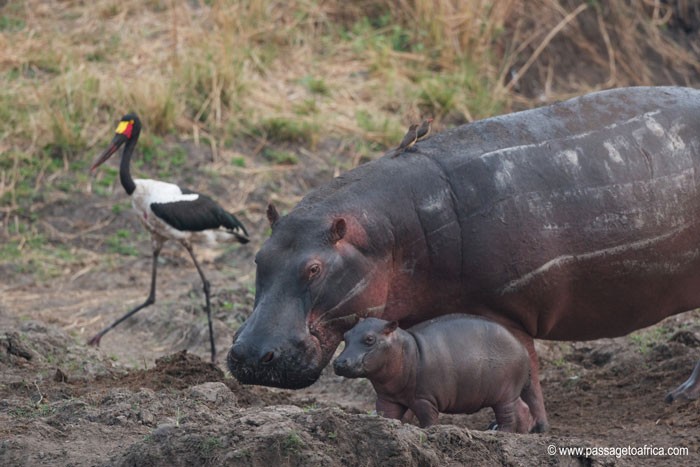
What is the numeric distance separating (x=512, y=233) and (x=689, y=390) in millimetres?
1241

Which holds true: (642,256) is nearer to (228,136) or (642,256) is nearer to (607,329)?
(607,329)

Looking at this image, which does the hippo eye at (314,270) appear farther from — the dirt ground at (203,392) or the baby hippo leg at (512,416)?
the baby hippo leg at (512,416)

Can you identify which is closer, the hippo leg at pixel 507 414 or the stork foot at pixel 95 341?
the hippo leg at pixel 507 414

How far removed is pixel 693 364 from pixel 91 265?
4749 mm

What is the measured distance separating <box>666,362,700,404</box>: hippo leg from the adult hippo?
0.39m

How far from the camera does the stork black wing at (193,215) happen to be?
804cm

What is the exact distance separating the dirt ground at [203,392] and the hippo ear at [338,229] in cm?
68

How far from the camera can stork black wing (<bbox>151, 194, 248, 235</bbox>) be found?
804 centimetres

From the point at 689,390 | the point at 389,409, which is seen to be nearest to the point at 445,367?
the point at 389,409

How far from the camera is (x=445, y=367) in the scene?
485 cm

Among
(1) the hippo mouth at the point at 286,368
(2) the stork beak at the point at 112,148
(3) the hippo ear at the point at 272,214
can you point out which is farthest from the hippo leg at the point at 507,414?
(2) the stork beak at the point at 112,148

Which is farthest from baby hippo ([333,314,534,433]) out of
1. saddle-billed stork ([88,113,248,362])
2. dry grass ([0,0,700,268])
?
dry grass ([0,0,700,268])

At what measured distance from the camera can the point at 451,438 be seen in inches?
163

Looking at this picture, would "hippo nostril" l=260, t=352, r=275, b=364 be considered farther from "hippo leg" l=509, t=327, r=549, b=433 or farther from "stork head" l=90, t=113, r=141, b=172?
"stork head" l=90, t=113, r=141, b=172
